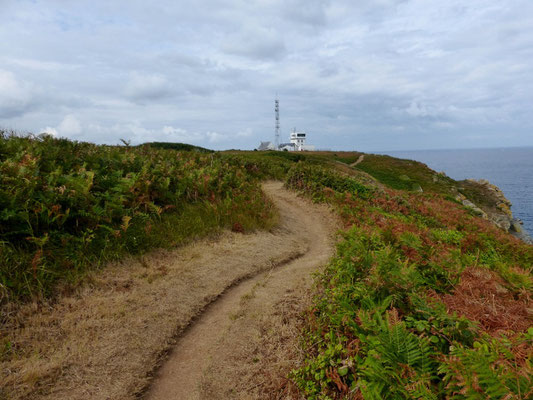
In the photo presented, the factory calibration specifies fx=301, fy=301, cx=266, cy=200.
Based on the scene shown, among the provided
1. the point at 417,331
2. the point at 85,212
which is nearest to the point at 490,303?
the point at 417,331

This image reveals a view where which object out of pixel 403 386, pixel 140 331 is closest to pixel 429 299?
pixel 403 386

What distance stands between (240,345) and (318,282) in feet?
7.39

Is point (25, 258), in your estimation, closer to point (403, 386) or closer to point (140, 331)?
point (140, 331)

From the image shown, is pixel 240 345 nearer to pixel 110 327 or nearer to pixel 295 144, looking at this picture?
pixel 110 327

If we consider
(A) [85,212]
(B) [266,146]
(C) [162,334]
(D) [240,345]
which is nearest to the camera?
(D) [240,345]

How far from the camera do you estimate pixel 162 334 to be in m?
5.42

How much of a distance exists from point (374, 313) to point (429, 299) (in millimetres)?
816

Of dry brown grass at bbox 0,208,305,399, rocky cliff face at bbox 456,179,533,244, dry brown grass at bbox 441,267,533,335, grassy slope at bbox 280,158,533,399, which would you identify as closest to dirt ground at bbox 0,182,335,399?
dry brown grass at bbox 0,208,305,399

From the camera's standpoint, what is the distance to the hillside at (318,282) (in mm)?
3207

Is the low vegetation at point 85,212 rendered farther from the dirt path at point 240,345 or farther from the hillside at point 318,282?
the dirt path at point 240,345

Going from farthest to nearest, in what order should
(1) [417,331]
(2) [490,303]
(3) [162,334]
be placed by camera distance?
(3) [162,334]
(2) [490,303]
(1) [417,331]

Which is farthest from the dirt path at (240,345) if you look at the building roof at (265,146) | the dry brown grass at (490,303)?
the building roof at (265,146)

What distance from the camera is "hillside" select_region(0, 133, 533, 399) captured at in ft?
10.5

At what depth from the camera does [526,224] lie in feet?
153
